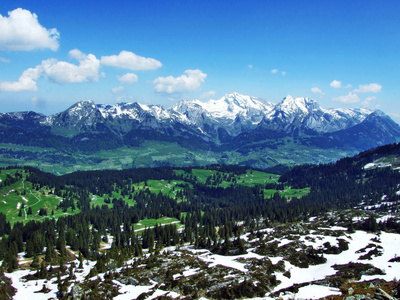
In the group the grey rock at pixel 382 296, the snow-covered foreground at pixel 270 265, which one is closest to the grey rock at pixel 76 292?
the snow-covered foreground at pixel 270 265

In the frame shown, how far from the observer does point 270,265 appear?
291 ft

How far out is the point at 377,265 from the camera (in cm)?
8050

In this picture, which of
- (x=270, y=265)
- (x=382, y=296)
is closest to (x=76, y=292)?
(x=270, y=265)

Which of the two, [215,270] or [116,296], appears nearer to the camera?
[116,296]

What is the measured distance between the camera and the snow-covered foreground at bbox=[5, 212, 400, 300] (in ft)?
244

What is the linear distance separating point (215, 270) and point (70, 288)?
42.2 meters

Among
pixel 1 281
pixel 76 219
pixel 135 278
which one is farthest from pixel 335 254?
pixel 76 219

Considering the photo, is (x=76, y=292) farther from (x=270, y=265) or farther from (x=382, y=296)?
(x=382, y=296)

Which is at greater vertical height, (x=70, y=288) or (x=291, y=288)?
(x=291, y=288)

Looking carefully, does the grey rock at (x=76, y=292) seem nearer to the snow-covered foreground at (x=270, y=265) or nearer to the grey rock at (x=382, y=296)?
the snow-covered foreground at (x=270, y=265)

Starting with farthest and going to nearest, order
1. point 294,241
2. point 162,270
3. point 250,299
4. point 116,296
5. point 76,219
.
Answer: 1. point 76,219
2. point 294,241
3. point 162,270
4. point 116,296
5. point 250,299

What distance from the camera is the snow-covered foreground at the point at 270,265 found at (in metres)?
74.3

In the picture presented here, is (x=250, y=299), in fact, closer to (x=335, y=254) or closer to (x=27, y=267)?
(x=335, y=254)

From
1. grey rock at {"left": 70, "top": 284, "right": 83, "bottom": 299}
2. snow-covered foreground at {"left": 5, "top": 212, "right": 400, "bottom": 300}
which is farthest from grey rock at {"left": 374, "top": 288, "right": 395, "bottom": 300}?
grey rock at {"left": 70, "top": 284, "right": 83, "bottom": 299}
